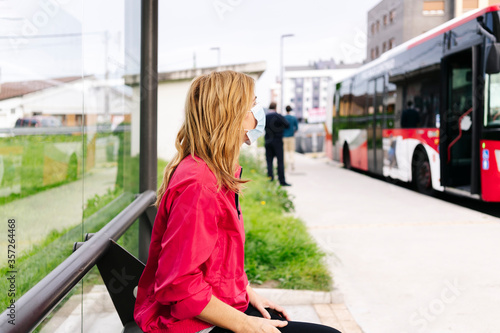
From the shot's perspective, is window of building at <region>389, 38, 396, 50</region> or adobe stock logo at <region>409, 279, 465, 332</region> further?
window of building at <region>389, 38, 396, 50</region>

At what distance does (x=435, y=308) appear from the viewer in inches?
168

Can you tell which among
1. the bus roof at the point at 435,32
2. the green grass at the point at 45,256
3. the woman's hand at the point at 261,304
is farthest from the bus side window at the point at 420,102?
the woman's hand at the point at 261,304

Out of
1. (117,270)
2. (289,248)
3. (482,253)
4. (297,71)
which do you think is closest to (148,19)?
(117,270)

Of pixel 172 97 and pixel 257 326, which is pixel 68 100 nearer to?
pixel 257 326

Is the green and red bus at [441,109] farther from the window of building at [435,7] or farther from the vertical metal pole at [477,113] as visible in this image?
the window of building at [435,7]

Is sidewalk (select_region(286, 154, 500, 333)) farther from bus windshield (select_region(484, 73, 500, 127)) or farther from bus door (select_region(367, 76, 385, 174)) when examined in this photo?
bus door (select_region(367, 76, 385, 174))

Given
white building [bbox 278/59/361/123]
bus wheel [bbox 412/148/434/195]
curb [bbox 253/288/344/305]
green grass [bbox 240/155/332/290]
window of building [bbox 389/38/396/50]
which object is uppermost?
white building [bbox 278/59/361/123]

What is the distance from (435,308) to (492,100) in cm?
527

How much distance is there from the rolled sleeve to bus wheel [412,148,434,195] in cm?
971

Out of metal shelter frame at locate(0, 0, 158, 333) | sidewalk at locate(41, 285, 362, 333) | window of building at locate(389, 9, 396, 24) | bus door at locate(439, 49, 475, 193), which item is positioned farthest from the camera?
window of building at locate(389, 9, 396, 24)

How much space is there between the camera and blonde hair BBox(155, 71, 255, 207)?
74.7 inches

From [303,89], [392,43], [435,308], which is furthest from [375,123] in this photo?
[303,89]

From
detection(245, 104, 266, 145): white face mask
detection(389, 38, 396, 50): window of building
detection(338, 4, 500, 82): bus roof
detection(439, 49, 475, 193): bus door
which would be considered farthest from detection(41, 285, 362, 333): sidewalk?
detection(389, 38, 396, 50): window of building

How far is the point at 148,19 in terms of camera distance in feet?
13.0
